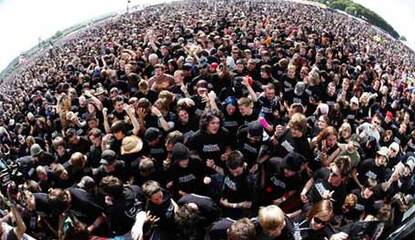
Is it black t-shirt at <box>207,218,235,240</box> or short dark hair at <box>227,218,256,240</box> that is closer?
short dark hair at <box>227,218,256,240</box>

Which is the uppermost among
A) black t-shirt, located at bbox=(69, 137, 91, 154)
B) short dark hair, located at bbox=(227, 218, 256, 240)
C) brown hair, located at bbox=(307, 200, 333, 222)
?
short dark hair, located at bbox=(227, 218, 256, 240)

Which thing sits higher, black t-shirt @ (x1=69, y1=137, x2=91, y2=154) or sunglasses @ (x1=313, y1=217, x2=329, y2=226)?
sunglasses @ (x1=313, y1=217, x2=329, y2=226)

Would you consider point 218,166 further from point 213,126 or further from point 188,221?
point 188,221

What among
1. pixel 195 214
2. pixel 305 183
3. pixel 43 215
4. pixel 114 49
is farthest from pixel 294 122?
pixel 114 49

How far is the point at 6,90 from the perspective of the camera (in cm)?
2942

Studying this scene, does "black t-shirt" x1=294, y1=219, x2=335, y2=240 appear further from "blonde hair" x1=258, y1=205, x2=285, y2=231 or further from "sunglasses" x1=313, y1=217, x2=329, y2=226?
"blonde hair" x1=258, y1=205, x2=285, y2=231

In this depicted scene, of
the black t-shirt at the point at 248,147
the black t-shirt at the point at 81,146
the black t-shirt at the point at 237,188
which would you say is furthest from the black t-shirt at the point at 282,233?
the black t-shirt at the point at 81,146

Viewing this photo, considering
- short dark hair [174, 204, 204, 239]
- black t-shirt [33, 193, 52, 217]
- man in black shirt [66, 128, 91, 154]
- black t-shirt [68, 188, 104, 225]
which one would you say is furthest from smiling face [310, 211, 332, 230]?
man in black shirt [66, 128, 91, 154]

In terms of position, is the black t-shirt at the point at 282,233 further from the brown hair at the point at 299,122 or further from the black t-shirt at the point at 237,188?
the brown hair at the point at 299,122

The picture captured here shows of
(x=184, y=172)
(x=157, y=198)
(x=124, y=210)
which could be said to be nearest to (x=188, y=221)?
(x=157, y=198)

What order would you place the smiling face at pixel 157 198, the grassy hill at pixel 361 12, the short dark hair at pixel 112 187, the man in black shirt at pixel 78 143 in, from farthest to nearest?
the grassy hill at pixel 361 12
the man in black shirt at pixel 78 143
the short dark hair at pixel 112 187
the smiling face at pixel 157 198

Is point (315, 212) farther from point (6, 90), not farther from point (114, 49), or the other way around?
point (6, 90)

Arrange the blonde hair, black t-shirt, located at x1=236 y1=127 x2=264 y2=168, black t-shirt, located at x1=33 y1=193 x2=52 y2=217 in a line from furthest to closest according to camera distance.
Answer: black t-shirt, located at x1=236 y1=127 x2=264 y2=168 → black t-shirt, located at x1=33 y1=193 x2=52 y2=217 → the blonde hair

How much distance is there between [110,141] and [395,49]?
21398 millimetres
